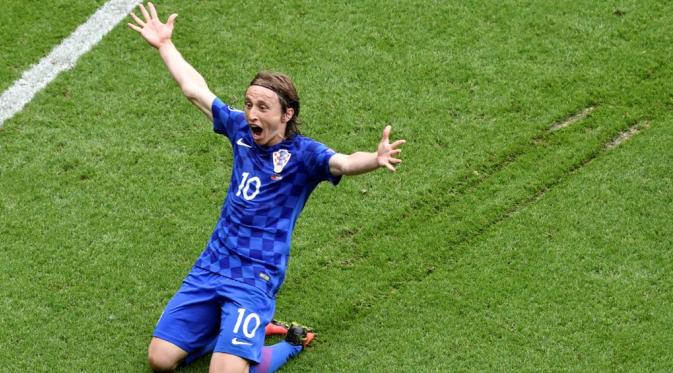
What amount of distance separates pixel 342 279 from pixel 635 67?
10.5 ft

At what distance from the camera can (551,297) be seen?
827cm

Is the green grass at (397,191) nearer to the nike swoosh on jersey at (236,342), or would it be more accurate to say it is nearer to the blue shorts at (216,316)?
the blue shorts at (216,316)

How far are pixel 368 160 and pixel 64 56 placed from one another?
4091mm

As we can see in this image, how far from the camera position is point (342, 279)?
8570 mm

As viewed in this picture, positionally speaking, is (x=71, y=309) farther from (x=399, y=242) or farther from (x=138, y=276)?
(x=399, y=242)

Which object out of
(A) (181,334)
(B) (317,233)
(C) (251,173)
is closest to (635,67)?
(B) (317,233)

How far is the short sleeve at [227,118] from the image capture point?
800 cm

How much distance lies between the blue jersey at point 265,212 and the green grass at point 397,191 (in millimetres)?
688

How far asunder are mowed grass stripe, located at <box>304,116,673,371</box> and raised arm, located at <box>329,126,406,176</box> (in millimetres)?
1258

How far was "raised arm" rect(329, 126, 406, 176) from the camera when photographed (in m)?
7.20

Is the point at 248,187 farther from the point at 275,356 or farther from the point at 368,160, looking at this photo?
the point at 275,356

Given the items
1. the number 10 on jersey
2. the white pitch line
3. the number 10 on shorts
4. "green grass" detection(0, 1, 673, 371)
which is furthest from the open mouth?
the white pitch line

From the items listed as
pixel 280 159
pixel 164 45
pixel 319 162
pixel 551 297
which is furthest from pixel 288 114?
pixel 551 297

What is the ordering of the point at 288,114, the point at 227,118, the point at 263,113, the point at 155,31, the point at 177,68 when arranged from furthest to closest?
the point at 155,31 → the point at 177,68 → the point at 227,118 → the point at 288,114 → the point at 263,113
